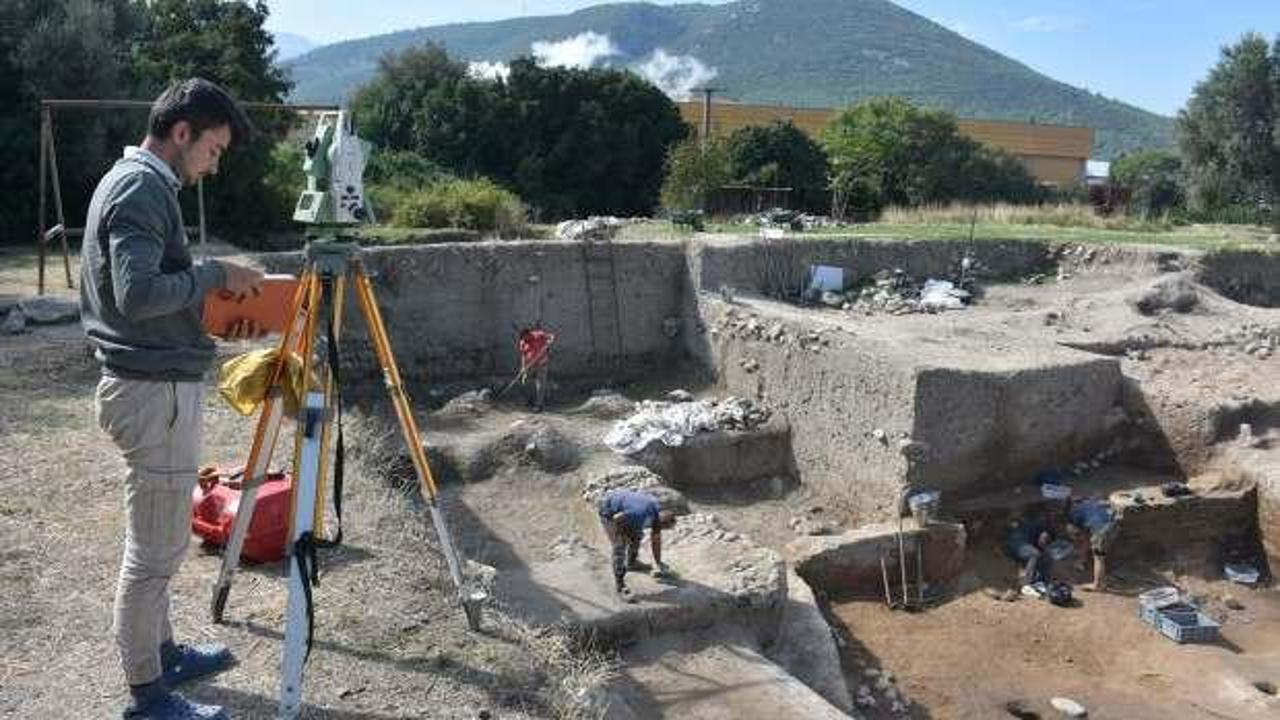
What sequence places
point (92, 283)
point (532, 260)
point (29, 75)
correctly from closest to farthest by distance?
1. point (92, 283)
2. point (532, 260)
3. point (29, 75)

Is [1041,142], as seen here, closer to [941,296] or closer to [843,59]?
[941,296]

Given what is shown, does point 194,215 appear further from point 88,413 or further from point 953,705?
point 953,705

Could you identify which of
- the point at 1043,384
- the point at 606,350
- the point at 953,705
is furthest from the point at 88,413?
the point at 1043,384

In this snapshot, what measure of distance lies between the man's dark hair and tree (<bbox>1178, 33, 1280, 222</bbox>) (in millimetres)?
30197

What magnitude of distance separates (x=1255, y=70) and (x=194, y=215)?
83.0ft

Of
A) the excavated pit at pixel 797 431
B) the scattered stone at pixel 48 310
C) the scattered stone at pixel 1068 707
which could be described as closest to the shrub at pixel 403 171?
the excavated pit at pixel 797 431

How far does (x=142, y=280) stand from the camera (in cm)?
313

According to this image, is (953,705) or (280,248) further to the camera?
(280,248)

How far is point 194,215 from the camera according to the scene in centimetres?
1786

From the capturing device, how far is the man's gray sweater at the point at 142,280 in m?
3.14

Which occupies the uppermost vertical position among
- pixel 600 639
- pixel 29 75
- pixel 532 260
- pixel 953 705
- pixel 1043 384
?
pixel 29 75

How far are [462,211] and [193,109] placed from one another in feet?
50.3

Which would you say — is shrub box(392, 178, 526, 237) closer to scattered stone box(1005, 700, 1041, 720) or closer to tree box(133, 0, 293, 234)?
tree box(133, 0, 293, 234)

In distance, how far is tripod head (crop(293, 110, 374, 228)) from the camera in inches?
169
